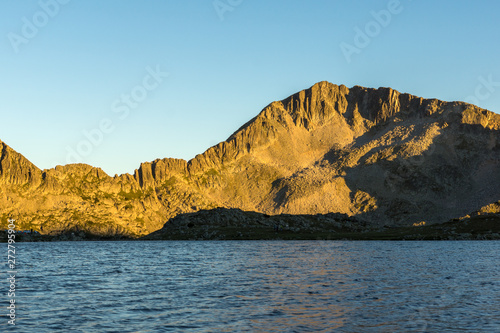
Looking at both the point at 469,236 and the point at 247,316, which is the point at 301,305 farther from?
the point at 469,236

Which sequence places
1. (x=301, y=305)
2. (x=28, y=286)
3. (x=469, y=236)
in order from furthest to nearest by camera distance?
(x=469, y=236), (x=28, y=286), (x=301, y=305)

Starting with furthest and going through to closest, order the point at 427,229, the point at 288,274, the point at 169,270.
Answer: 1. the point at 427,229
2. the point at 169,270
3. the point at 288,274

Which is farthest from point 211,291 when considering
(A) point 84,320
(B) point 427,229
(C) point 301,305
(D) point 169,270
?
(B) point 427,229

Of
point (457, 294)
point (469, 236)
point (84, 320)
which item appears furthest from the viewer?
point (469, 236)

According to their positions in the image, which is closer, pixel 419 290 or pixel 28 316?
pixel 28 316

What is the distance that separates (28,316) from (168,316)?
9220 mm

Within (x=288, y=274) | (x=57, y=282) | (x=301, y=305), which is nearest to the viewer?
(x=301, y=305)

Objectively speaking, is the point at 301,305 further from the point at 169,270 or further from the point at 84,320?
the point at 169,270

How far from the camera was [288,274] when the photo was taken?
194ft

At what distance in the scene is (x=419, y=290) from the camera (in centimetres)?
4444

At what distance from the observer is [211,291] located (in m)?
45.2

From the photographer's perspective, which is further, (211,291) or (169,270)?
(169,270)

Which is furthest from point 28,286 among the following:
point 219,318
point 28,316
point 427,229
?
point 427,229

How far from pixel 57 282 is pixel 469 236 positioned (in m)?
157
